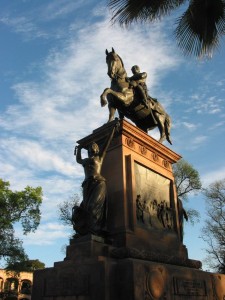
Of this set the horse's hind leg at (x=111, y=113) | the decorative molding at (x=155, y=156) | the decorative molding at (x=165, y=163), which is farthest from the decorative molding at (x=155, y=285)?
the horse's hind leg at (x=111, y=113)

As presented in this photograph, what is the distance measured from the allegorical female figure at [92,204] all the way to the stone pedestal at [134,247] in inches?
12.7

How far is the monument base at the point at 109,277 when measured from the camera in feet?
21.1

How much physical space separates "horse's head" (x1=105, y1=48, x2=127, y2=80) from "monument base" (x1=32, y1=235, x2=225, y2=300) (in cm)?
495

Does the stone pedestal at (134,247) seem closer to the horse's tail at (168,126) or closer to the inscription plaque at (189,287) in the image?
the inscription plaque at (189,287)

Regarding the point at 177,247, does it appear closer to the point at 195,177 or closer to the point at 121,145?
the point at 121,145

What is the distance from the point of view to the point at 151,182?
31.0ft

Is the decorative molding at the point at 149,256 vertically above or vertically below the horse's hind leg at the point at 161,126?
below

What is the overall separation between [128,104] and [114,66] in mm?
1187

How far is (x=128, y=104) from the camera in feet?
33.2

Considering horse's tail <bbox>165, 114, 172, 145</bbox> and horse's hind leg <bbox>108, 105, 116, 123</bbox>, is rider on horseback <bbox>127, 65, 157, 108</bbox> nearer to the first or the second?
horse's tail <bbox>165, 114, 172, 145</bbox>

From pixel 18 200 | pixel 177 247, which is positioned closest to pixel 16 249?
pixel 18 200

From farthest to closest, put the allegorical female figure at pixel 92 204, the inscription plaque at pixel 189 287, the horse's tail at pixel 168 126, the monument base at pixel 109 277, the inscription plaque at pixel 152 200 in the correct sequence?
1. the horse's tail at pixel 168 126
2. the inscription plaque at pixel 152 200
3. the allegorical female figure at pixel 92 204
4. the inscription plaque at pixel 189 287
5. the monument base at pixel 109 277

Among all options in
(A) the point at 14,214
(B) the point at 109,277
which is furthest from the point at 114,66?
(A) the point at 14,214

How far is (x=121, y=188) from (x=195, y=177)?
21982 mm
